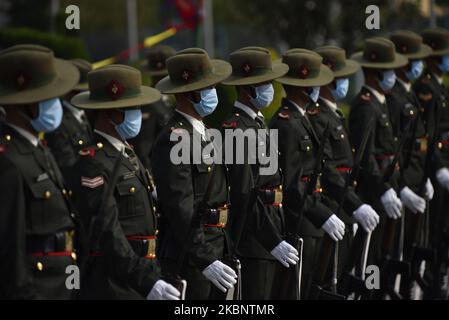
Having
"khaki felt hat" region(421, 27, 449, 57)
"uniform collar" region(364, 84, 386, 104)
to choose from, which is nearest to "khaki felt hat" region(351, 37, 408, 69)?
"uniform collar" region(364, 84, 386, 104)

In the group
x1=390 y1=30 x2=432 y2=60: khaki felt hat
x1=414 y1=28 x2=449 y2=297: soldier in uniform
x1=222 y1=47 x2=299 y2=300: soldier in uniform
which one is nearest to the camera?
x1=222 y1=47 x2=299 y2=300: soldier in uniform

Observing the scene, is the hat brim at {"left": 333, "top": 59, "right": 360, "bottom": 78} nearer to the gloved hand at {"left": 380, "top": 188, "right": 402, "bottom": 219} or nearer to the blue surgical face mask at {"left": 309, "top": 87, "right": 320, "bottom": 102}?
the blue surgical face mask at {"left": 309, "top": 87, "right": 320, "bottom": 102}

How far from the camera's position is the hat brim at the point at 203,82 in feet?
22.2

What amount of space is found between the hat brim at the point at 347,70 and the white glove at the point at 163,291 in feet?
13.0

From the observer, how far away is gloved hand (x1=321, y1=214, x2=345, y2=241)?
25.8ft

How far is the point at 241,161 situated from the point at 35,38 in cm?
1386

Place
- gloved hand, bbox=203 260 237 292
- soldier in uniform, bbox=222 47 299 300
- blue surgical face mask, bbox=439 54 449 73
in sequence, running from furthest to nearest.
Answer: blue surgical face mask, bbox=439 54 449 73 < soldier in uniform, bbox=222 47 299 300 < gloved hand, bbox=203 260 237 292

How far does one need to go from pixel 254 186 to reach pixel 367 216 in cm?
154

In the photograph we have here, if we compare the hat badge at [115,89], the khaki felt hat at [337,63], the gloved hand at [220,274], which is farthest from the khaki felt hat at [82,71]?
the gloved hand at [220,274]

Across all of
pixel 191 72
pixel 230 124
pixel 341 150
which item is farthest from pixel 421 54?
pixel 191 72

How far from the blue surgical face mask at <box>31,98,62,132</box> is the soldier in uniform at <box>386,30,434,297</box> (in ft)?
15.2
